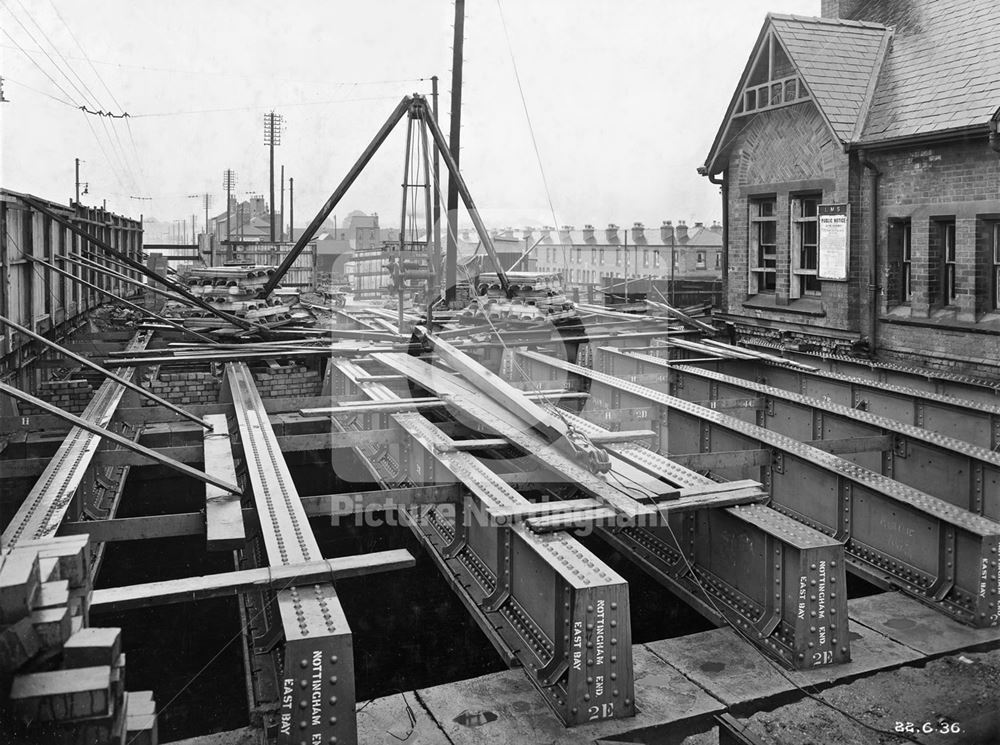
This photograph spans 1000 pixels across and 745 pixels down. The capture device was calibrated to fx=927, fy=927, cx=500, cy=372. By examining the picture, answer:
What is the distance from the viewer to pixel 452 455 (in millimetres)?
8234

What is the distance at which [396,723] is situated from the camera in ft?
18.6

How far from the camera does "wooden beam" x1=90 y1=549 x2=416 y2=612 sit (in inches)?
212

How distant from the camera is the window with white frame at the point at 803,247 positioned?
59.1ft

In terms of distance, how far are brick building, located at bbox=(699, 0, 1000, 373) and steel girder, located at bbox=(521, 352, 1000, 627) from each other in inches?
267

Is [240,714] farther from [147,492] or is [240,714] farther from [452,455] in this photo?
[147,492]

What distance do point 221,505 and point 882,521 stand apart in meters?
5.35

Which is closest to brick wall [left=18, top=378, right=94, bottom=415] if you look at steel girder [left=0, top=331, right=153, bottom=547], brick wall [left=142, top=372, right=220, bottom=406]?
brick wall [left=142, top=372, right=220, bottom=406]

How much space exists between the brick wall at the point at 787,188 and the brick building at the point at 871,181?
33 millimetres

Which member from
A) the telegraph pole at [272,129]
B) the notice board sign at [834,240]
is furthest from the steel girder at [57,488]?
the telegraph pole at [272,129]

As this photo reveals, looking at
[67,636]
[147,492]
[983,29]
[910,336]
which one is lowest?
[147,492]

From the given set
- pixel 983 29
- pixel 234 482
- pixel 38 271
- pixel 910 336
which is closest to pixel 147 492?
pixel 38 271

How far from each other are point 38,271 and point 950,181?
14.8 m

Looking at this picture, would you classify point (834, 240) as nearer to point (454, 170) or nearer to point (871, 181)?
point (871, 181)

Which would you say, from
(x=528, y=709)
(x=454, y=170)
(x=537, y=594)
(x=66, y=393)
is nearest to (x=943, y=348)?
(x=454, y=170)
